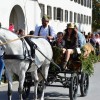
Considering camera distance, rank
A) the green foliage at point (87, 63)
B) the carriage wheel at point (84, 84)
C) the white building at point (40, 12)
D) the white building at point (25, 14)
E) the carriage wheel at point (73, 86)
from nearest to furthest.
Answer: the carriage wheel at point (73, 86)
the green foliage at point (87, 63)
the carriage wheel at point (84, 84)
the white building at point (40, 12)
the white building at point (25, 14)

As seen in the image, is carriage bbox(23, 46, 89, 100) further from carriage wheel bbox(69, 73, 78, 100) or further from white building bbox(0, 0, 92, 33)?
white building bbox(0, 0, 92, 33)

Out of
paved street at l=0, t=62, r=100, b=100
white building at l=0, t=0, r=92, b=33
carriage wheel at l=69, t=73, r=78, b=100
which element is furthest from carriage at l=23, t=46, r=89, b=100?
white building at l=0, t=0, r=92, b=33

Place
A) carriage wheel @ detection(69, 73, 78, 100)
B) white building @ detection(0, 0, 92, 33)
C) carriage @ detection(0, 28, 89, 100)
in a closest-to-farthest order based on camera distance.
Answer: carriage @ detection(0, 28, 89, 100) → carriage wheel @ detection(69, 73, 78, 100) → white building @ detection(0, 0, 92, 33)

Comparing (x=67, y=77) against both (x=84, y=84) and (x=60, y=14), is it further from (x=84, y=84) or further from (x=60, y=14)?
(x=60, y=14)

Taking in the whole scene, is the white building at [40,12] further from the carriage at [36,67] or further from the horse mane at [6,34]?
the horse mane at [6,34]

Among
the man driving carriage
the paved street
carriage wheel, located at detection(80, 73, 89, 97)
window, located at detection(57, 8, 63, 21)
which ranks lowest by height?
the paved street

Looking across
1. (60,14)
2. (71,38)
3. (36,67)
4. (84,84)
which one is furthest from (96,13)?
→ (36,67)

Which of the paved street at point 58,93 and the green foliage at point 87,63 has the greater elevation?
the green foliage at point 87,63

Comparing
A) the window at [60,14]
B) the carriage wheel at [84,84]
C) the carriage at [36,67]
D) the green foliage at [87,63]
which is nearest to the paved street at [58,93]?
the carriage wheel at [84,84]

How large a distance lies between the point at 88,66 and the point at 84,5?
156ft

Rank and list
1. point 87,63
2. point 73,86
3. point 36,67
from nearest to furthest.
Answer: point 36,67 < point 73,86 < point 87,63

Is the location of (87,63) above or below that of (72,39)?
below

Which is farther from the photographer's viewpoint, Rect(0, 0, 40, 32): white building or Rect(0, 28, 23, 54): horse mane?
Rect(0, 0, 40, 32): white building

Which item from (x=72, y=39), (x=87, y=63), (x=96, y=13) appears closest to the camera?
(x=72, y=39)
